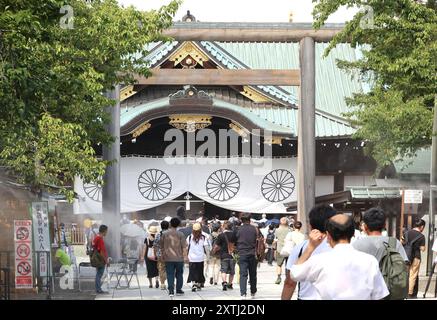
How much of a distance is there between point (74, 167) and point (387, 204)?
11523 millimetres

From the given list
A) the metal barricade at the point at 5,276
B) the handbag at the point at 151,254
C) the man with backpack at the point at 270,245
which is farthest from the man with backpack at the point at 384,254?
the man with backpack at the point at 270,245

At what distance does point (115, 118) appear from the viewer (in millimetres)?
19859

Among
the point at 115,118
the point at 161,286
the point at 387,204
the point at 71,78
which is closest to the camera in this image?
the point at 71,78

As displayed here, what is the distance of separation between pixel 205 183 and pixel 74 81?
18.5 metres

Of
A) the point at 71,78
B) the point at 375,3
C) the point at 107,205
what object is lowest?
the point at 107,205

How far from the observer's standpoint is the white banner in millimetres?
29344

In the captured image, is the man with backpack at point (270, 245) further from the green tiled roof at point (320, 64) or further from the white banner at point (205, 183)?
the green tiled roof at point (320, 64)

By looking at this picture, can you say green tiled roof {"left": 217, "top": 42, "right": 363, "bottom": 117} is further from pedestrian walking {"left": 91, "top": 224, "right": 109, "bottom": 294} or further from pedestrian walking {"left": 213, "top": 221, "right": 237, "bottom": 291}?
pedestrian walking {"left": 91, "top": 224, "right": 109, "bottom": 294}

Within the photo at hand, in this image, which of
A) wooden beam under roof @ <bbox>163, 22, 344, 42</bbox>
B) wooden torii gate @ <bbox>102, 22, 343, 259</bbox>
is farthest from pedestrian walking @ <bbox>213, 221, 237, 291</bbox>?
wooden beam under roof @ <bbox>163, 22, 344, 42</bbox>

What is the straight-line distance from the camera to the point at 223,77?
68.7ft

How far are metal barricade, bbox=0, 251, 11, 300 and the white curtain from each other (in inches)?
591

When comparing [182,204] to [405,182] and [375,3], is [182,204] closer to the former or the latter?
[405,182]
